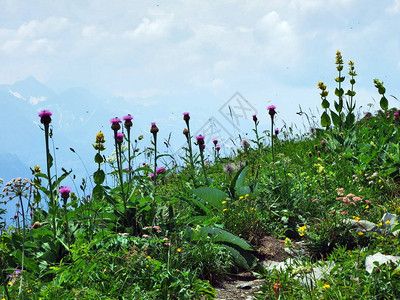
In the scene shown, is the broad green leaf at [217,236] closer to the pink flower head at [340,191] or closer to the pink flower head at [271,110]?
the pink flower head at [340,191]

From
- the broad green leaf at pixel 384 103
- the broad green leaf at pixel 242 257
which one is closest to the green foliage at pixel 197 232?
the broad green leaf at pixel 242 257

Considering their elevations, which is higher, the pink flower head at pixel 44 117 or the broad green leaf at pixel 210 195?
the pink flower head at pixel 44 117

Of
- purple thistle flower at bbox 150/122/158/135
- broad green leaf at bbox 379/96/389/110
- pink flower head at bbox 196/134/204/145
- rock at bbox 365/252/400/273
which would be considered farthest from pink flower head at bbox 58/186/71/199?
broad green leaf at bbox 379/96/389/110

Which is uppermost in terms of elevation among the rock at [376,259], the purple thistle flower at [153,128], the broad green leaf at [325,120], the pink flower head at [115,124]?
the broad green leaf at [325,120]

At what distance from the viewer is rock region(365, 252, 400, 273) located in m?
2.93

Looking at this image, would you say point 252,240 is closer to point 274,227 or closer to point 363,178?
point 274,227

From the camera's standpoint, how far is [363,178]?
5.29 metres

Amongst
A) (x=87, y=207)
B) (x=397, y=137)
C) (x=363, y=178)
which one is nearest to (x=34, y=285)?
(x=87, y=207)

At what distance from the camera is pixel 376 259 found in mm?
3000

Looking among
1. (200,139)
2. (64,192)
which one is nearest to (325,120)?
(200,139)

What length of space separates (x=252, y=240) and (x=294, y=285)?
4.42ft

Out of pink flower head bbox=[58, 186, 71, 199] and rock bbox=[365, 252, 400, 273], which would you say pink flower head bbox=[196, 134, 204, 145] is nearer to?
pink flower head bbox=[58, 186, 71, 199]

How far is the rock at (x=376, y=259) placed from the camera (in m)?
2.93

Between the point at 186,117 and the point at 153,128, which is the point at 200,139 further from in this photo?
the point at 153,128
